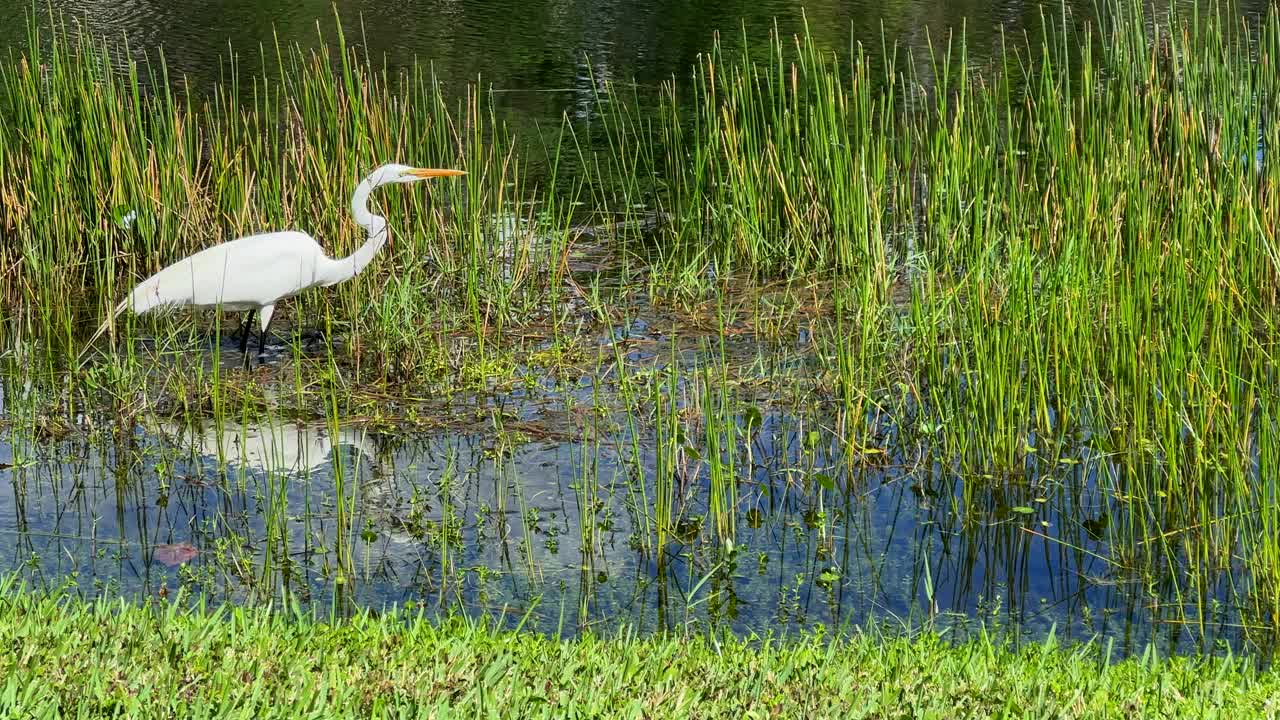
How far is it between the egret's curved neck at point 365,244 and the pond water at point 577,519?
483 millimetres

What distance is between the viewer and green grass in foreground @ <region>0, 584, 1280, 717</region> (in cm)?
241

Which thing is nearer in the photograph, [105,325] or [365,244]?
[105,325]

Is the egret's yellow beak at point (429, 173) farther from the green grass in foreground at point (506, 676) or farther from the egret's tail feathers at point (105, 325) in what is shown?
the green grass in foreground at point (506, 676)

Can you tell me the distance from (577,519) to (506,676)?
146 centimetres

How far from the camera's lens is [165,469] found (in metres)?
4.38

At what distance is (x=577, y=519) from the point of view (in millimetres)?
4039

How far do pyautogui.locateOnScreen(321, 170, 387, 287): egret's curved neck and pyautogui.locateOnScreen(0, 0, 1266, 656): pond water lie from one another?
0.48m

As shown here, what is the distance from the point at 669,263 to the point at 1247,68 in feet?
8.30

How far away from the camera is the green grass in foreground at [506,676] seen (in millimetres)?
2414

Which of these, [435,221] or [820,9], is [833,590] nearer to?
[435,221]

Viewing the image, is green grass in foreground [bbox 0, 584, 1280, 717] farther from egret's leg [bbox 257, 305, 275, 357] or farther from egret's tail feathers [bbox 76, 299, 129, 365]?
egret's leg [bbox 257, 305, 275, 357]

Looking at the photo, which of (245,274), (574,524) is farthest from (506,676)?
(245,274)

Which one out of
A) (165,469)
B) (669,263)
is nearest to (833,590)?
(165,469)

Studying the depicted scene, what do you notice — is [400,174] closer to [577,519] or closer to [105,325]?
[105,325]
